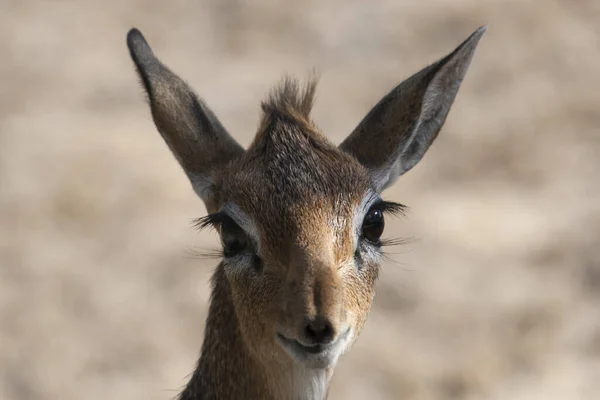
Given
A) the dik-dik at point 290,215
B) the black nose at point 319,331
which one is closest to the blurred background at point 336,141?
the dik-dik at point 290,215

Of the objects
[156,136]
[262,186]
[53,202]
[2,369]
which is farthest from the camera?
[156,136]

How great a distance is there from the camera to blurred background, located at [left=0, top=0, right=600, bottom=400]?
12500mm

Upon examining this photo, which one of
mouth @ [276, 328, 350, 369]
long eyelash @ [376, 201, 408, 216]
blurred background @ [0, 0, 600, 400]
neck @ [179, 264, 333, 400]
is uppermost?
blurred background @ [0, 0, 600, 400]

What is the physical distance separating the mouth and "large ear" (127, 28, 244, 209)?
4.38 ft

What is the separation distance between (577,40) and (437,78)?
988 centimetres

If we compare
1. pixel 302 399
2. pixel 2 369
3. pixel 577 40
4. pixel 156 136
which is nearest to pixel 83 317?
pixel 2 369

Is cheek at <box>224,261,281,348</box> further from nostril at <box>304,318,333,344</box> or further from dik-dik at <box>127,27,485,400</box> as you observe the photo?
nostril at <box>304,318,333,344</box>

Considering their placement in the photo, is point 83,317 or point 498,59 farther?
point 498,59

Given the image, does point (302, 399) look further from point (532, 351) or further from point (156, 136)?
point (156, 136)

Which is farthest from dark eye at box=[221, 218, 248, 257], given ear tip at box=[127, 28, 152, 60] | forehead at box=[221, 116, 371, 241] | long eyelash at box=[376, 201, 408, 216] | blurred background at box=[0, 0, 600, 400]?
→ blurred background at box=[0, 0, 600, 400]

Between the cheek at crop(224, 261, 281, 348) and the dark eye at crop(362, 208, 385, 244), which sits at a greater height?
the dark eye at crop(362, 208, 385, 244)

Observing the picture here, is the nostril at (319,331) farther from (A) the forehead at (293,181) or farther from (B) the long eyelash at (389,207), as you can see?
(B) the long eyelash at (389,207)

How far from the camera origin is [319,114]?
1555 cm

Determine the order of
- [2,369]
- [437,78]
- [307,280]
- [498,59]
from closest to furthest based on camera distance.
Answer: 1. [307,280]
2. [437,78]
3. [2,369]
4. [498,59]
